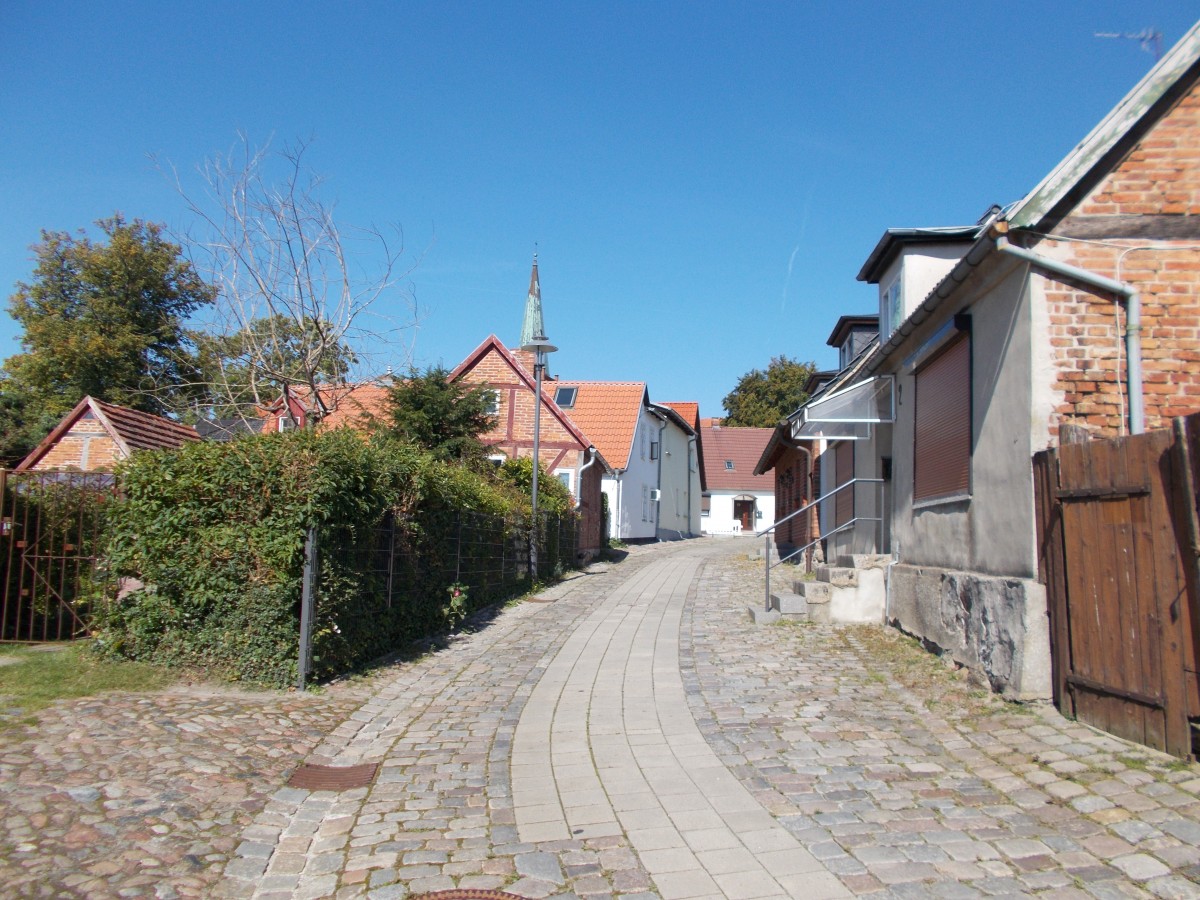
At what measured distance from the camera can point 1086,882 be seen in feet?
13.9

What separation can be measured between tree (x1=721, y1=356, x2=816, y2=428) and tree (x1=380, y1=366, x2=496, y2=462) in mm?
47571

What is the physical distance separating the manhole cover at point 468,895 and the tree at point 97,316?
1466 inches

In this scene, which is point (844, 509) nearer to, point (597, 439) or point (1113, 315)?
point (1113, 315)

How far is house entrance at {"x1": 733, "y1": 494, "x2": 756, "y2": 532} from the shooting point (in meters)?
59.1

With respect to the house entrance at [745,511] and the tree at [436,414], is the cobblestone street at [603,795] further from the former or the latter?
the house entrance at [745,511]

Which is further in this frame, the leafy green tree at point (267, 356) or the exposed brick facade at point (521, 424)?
the exposed brick facade at point (521, 424)

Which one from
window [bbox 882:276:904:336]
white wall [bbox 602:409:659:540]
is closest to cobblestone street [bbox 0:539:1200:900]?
window [bbox 882:276:904:336]

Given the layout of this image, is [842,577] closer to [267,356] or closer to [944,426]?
[944,426]

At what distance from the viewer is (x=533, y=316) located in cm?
1850

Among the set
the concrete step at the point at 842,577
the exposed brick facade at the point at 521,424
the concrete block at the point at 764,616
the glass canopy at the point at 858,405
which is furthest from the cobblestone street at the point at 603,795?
the exposed brick facade at the point at 521,424

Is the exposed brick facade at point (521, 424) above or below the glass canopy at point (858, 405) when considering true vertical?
above

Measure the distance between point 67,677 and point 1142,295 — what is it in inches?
379

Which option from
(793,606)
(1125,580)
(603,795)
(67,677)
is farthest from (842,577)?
(67,677)

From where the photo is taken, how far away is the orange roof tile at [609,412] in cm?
3428
